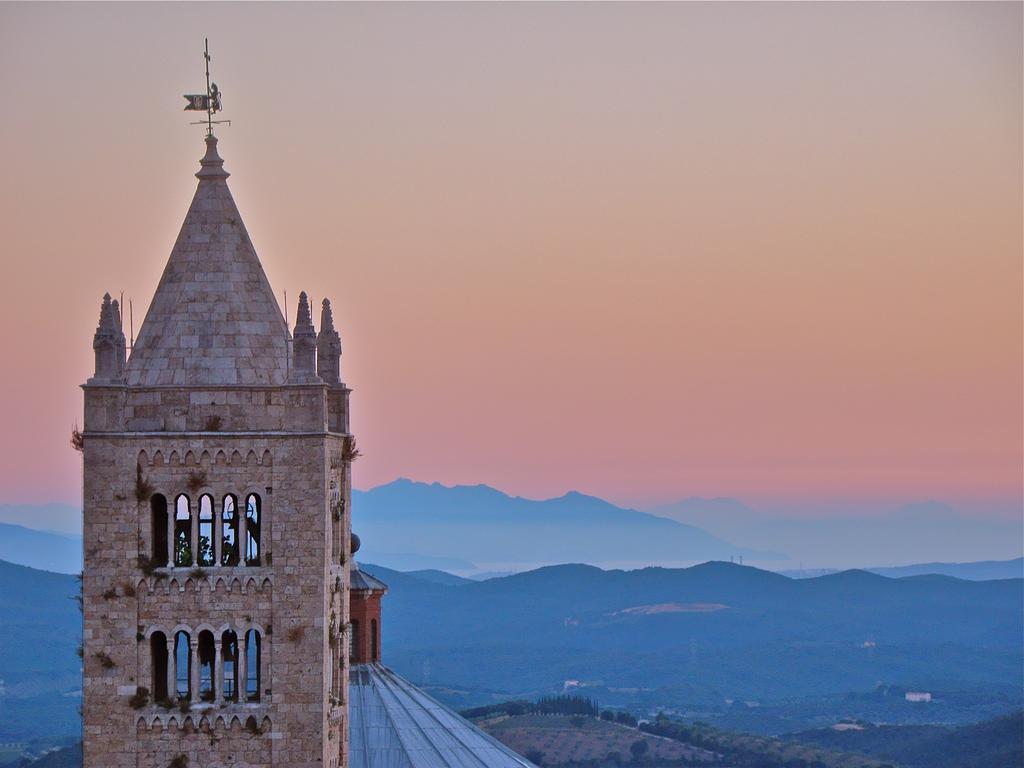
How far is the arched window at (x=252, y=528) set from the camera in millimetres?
58469

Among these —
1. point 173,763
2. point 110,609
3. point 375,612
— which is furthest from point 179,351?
point 375,612

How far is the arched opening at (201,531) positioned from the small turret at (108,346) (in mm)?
3872

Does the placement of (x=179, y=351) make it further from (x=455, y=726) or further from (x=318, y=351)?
(x=455, y=726)

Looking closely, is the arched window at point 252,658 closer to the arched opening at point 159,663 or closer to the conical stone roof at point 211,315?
the arched opening at point 159,663

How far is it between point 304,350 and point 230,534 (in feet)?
17.2

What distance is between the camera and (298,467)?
58.4 m

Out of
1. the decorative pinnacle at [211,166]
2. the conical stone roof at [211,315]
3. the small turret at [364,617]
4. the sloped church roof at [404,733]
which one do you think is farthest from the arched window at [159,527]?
the small turret at [364,617]

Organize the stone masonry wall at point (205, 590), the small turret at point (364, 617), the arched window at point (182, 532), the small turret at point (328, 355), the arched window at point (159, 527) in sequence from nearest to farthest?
1. the stone masonry wall at point (205, 590)
2. the arched window at point (182, 532)
3. the arched window at point (159, 527)
4. the small turret at point (328, 355)
5. the small turret at point (364, 617)

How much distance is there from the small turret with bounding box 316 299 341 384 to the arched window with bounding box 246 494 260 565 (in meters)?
4.75

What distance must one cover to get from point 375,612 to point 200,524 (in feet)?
114

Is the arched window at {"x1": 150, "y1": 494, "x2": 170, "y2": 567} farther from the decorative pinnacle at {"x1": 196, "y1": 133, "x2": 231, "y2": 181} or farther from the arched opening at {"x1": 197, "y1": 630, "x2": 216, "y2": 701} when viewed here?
the decorative pinnacle at {"x1": 196, "y1": 133, "x2": 231, "y2": 181}

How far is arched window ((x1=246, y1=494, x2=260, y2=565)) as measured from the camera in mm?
58469

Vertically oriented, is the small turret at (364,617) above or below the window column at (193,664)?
above

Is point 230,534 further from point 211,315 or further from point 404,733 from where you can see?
point 404,733
